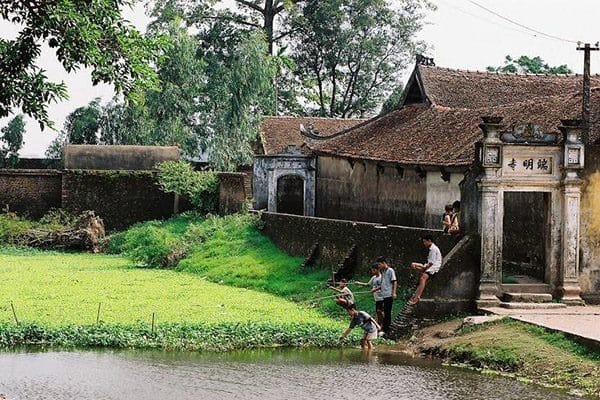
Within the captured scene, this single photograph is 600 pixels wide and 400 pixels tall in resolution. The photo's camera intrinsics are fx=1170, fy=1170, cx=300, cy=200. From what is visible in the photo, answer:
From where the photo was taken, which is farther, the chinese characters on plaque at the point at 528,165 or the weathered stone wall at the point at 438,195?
the weathered stone wall at the point at 438,195

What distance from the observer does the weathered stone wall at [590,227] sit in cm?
2370

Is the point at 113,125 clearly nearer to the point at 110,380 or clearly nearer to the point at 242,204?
the point at 242,204

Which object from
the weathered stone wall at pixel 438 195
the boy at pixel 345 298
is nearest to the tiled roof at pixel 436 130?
the weathered stone wall at pixel 438 195

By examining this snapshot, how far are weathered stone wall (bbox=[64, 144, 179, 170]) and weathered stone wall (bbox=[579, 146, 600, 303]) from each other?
25.8 meters

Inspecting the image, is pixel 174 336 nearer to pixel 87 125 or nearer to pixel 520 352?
pixel 520 352

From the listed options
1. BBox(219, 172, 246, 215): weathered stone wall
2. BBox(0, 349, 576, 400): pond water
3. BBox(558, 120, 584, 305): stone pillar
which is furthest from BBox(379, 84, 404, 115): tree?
BBox(0, 349, 576, 400): pond water

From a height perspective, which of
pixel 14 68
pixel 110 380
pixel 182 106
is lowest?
pixel 110 380

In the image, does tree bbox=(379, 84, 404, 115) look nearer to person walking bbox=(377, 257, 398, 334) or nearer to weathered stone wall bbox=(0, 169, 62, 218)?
weathered stone wall bbox=(0, 169, 62, 218)

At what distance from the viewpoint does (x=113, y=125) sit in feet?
195

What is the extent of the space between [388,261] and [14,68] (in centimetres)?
1184

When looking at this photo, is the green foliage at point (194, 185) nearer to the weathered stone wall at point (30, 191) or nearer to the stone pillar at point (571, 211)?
the weathered stone wall at point (30, 191)

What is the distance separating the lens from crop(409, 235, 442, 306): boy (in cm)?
2277

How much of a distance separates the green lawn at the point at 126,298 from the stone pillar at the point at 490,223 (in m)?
3.04

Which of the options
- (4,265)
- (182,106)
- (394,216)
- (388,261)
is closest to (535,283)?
(388,261)
